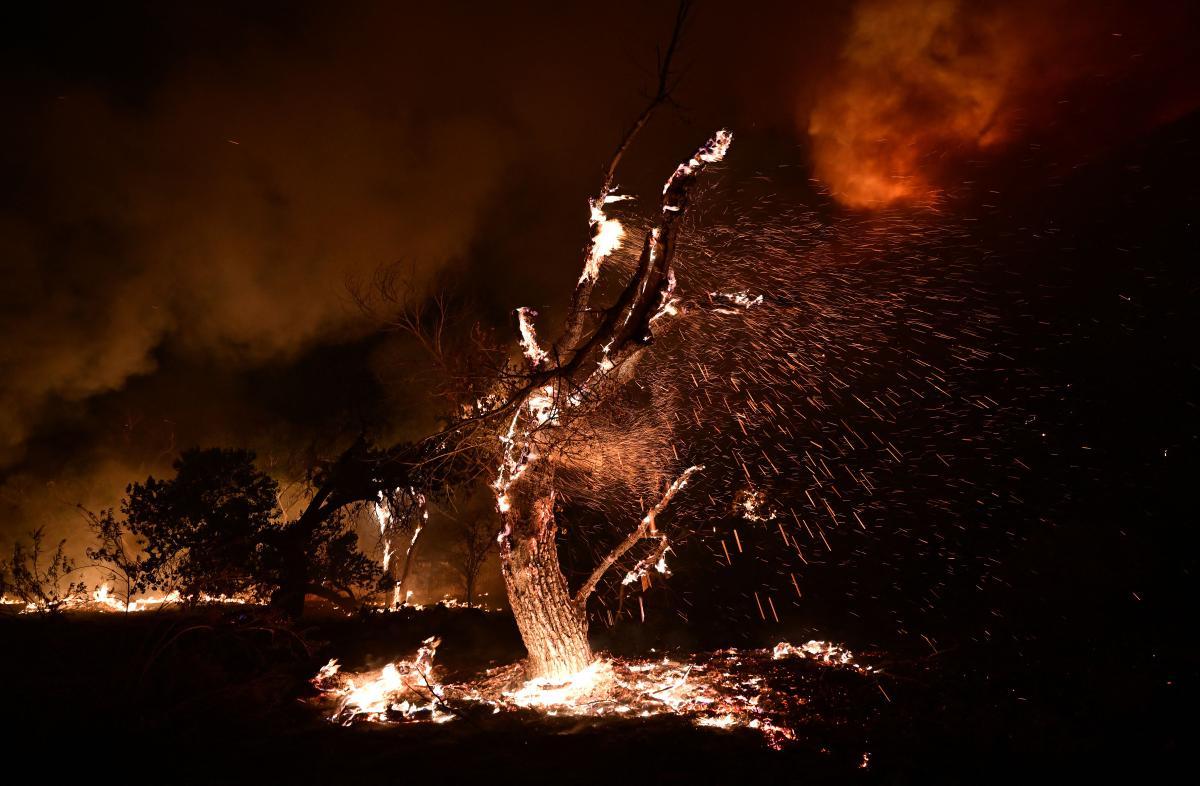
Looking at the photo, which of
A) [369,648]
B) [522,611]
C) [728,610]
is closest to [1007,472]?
[728,610]

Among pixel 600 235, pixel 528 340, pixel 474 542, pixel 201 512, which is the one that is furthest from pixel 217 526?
pixel 474 542

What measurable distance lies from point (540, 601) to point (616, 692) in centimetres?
133

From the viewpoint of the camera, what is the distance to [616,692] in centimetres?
671

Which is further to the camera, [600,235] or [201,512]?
[201,512]

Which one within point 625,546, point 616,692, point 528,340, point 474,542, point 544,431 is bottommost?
point 616,692

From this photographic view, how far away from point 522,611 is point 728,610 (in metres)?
8.01

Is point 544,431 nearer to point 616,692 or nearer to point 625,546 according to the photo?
point 625,546

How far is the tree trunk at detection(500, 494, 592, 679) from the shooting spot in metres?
7.20

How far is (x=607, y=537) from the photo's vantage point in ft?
49.6

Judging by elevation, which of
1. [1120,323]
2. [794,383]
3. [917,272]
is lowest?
[1120,323]

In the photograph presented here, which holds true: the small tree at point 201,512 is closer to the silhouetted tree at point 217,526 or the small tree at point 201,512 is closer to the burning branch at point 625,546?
the silhouetted tree at point 217,526

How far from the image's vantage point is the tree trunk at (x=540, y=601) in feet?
23.6

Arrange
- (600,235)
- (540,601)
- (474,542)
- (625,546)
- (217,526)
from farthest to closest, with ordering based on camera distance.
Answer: (474,542) < (217,526) < (625,546) < (540,601) < (600,235)

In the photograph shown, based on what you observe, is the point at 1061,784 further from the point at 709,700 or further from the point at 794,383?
the point at 794,383
